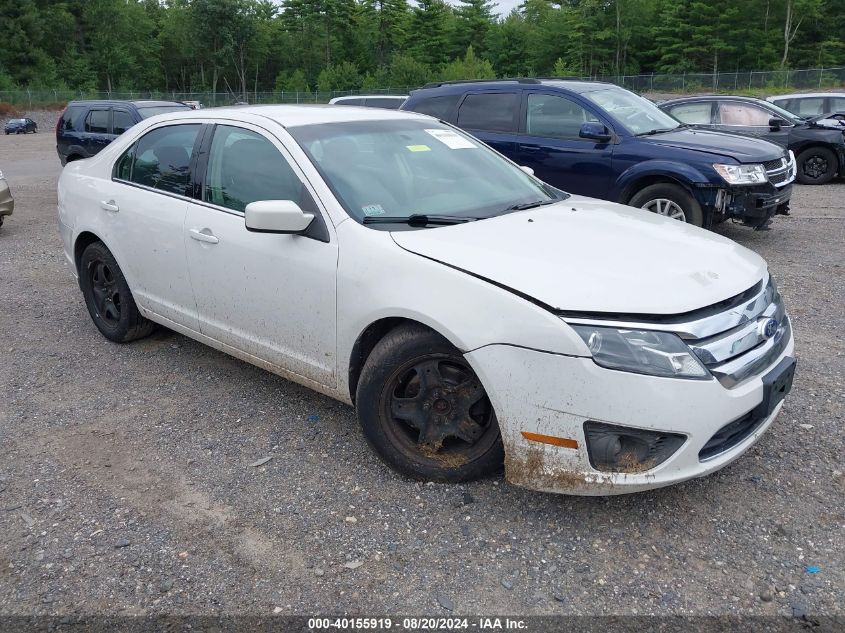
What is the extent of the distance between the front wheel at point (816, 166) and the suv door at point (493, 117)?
7257 millimetres

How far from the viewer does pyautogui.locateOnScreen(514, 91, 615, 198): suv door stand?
7.89 metres

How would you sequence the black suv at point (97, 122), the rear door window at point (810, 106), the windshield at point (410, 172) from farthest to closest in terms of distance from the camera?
1. the rear door window at point (810, 106)
2. the black suv at point (97, 122)
3. the windshield at point (410, 172)

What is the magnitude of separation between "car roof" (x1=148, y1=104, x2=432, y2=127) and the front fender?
12.4 feet

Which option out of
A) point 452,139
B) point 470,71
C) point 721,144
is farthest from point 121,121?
point 470,71

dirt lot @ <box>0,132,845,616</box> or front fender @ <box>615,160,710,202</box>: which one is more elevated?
front fender @ <box>615,160,710,202</box>

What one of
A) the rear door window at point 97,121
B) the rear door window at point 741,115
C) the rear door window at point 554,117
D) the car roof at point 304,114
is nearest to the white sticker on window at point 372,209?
the car roof at point 304,114

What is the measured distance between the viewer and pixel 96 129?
13.0 m

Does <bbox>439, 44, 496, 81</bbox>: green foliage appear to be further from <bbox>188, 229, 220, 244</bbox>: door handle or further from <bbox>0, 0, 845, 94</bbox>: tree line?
<bbox>188, 229, 220, 244</bbox>: door handle

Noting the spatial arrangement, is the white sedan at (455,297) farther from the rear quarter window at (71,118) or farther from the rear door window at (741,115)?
the rear quarter window at (71,118)

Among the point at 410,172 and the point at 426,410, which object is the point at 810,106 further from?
the point at 426,410

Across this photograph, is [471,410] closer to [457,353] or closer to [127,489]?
[457,353]

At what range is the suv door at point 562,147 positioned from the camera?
7887mm

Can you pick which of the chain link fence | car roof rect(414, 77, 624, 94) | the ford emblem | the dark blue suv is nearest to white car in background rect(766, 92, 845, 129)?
the dark blue suv

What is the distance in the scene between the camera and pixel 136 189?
15.3 ft
